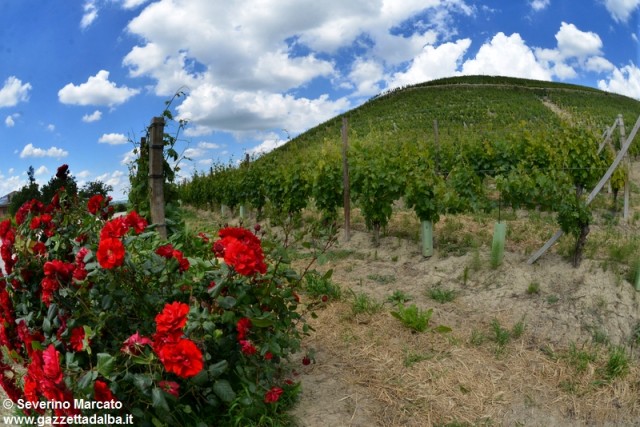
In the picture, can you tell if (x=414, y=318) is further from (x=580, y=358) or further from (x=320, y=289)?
(x=580, y=358)

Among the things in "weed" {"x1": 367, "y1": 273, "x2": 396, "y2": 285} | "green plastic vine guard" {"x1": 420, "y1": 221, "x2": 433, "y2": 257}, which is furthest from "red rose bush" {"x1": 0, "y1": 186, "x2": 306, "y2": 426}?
"green plastic vine guard" {"x1": 420, "y1": 221, "x2": 433, "y2": 257}

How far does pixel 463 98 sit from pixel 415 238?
36629 millimetres

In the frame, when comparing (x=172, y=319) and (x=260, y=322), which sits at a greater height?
(x=172, y=319)

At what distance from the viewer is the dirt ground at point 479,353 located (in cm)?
310

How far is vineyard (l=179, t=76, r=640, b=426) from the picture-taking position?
3221mm

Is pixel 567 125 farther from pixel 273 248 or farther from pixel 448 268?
pixel 273 248

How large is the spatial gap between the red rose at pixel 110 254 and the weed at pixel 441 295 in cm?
330

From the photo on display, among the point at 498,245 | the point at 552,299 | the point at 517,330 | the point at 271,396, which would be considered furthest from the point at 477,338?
the point at 271,396

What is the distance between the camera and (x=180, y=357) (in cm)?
202

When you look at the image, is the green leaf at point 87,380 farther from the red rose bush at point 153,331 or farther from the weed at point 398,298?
the weed at point 398,298

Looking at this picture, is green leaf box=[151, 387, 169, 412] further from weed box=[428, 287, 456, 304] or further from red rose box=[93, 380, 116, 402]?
weed box=[428, 287, 456, 304]

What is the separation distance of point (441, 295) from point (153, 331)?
3029 millimetres

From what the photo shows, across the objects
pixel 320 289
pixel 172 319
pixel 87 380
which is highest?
pixel 172 319

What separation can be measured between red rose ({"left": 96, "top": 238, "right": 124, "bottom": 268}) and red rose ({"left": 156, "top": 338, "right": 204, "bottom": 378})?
1.51ft
